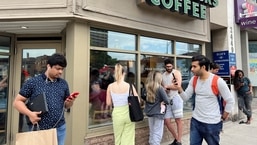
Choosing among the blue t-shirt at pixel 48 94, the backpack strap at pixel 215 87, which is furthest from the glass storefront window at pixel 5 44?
the backpack strap at pixel 215 87

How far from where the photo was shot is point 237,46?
9.79 m

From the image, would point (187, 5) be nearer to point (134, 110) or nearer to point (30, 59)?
point (134, 110)

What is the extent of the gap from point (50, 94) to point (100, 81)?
2497mm

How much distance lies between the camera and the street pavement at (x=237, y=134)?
6586 mm

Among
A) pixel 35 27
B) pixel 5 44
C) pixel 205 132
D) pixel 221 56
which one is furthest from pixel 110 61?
pixel 221 56

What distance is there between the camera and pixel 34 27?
543 centimetres

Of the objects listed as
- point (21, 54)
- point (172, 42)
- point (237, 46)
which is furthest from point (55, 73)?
point (237, 46)

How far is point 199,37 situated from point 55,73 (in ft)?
18.7

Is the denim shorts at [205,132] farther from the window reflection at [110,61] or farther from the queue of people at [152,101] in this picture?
the window reflection at [110,61]

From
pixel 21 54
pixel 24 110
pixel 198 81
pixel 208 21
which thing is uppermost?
pixel 208 21

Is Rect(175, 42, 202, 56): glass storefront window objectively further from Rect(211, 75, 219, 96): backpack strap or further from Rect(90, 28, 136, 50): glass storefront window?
Rect(211, 75, 219, 96): backpack strap

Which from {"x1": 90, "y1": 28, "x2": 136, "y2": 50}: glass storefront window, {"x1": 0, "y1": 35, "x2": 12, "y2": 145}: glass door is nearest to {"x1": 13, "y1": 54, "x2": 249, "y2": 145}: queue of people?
{"x1": 90, "y1": 28, "x2": 136, "y2": 50}: glass storefront window

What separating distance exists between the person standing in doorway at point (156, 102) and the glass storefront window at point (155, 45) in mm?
1200

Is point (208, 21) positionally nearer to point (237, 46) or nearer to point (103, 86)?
point (237, 46)
